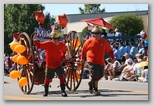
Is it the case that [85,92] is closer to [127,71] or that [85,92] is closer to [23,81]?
[23,81]

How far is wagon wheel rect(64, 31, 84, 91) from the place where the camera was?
13254mm

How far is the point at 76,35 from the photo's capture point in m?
13.3

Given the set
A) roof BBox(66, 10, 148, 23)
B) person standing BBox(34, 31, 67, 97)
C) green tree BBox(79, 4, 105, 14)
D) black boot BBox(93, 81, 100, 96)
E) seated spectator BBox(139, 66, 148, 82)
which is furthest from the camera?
seated spectator BBox(139, 66, 148, 82)

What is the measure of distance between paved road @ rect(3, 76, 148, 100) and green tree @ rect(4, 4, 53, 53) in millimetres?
718

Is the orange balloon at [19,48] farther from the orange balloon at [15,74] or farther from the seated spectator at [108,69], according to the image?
the seated spectator at [108,69]

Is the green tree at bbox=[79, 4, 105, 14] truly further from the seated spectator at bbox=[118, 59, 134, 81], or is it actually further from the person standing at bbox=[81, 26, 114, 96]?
the seated spectator at bbox=[118, 59, 134, 81]

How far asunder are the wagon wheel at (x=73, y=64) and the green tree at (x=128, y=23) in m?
0.70

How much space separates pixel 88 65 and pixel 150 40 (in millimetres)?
1137

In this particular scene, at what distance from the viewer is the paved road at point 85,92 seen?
12.8 metres

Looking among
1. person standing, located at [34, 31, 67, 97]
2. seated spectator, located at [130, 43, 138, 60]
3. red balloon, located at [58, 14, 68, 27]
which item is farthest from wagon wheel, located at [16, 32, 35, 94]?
seated spectator, located at [130, 43, 138, 60]

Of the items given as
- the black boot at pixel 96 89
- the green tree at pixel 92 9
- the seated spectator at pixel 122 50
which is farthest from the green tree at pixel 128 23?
the black boot at pixel 96 89

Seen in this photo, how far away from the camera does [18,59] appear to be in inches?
505

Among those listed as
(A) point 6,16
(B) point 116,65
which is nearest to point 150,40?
(B) point 116,65

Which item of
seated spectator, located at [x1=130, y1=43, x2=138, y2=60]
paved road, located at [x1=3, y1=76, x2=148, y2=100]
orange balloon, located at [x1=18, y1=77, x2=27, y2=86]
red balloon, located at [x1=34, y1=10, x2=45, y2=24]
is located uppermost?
red balloon, located at [x1=34, y1=10, x2=45, y2=24]
